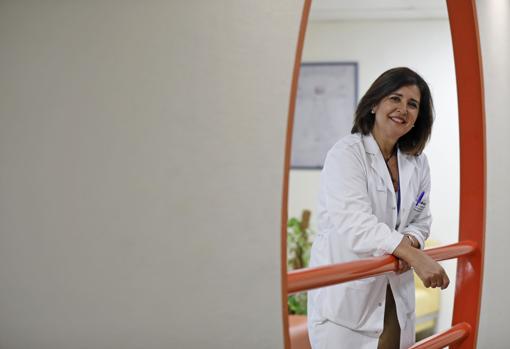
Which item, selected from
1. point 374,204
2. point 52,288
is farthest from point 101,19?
point 374,204

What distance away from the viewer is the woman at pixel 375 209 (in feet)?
7.20

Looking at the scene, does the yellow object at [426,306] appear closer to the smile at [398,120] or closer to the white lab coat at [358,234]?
the white lab coat at [358,234]

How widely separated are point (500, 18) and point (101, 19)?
1947mm

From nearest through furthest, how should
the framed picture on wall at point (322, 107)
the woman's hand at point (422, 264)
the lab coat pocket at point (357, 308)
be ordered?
the woman's hand at point (422, 264) < the lab coat pocket at point (357, 308) < the framed picture on wall at point (322, 107)

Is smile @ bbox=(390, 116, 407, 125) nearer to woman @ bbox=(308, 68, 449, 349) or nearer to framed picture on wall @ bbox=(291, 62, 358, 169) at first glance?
woman @ bbox=(308, 68, 449, 349)

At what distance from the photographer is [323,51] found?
19.9ft

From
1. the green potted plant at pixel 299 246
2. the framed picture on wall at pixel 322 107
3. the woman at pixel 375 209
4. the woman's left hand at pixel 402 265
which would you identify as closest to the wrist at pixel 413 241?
the woman at pixel 375 209

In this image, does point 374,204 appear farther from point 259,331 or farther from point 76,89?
point 76,89

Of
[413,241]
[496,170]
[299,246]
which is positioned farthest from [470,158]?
[299,246]

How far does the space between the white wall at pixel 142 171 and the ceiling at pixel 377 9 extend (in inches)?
162

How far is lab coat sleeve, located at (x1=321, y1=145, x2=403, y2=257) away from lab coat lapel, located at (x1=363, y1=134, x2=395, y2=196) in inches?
2.8

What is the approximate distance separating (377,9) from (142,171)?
468cm

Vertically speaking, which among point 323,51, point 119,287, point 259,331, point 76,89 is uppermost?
point 323,51

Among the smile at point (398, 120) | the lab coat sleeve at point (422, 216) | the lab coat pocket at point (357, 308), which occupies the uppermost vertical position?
the smile at point (398, 120)
